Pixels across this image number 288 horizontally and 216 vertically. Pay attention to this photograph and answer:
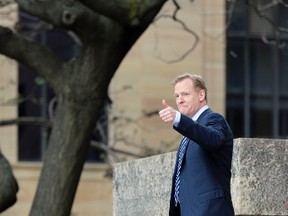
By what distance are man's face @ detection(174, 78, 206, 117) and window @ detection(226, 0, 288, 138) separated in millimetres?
19660

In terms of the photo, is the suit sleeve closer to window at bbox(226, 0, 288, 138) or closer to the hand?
the hand

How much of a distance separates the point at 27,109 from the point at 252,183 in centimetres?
1736

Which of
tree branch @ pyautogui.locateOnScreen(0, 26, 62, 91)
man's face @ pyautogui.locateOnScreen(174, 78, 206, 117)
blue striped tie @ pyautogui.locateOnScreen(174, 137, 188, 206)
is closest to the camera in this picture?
man's face @ pyautogui.locateOnScreen(174, 78, 206, 117)

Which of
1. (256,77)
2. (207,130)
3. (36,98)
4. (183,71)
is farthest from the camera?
(256,77)

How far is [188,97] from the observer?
751cm

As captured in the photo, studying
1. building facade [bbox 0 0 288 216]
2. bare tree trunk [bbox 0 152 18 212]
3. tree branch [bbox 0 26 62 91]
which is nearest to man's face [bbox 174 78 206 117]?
bare tree trunk [bbox 0 152 18 212]

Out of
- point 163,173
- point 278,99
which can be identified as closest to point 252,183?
point 163,173

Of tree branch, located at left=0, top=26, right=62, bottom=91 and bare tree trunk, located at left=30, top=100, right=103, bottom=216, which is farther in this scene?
tree branch, located at left=0, top=26, right=62, bottom=91

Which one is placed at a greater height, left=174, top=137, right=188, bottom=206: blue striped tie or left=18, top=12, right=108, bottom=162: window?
left=18, top=12, right=108, bottom=162: window

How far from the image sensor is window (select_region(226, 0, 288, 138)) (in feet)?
89.7

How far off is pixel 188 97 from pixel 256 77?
66.7 feet

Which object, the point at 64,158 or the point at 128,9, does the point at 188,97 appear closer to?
the point at 128,9

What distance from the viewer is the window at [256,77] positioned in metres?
27.3

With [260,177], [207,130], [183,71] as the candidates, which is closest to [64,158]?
[260,177]
